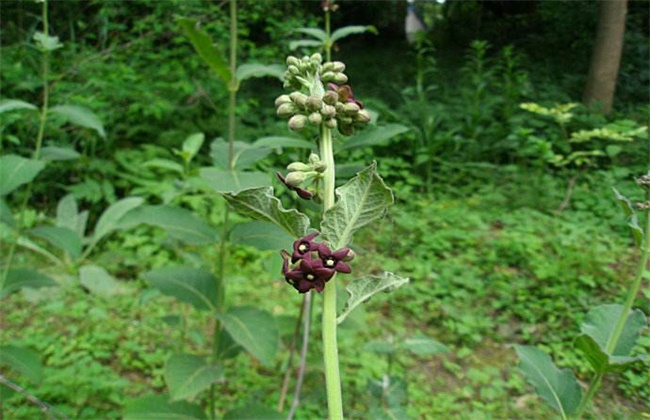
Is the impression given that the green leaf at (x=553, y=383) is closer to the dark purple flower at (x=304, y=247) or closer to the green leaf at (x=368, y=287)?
the green leaf at (x=368, y=287)

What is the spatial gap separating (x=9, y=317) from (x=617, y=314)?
128 inches

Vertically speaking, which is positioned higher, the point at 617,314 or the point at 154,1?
the point at 154,1

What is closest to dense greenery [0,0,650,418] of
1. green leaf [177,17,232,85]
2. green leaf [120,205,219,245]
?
green leaf [120,205,219,245]

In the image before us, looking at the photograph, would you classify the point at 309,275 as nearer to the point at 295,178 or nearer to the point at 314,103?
the point at 295,178

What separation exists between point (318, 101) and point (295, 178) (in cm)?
12

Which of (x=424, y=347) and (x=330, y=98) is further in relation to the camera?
(x=424, y=347)

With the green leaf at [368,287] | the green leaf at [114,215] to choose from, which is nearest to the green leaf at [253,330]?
the green leaf at [114,215]

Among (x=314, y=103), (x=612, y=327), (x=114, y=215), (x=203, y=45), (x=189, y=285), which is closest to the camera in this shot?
(x=314, y=103)

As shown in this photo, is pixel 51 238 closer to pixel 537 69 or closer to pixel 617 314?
A: pixel 617 314

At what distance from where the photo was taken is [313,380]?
267 cm

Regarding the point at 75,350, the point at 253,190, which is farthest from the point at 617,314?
the point at 75,350

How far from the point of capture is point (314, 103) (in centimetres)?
75

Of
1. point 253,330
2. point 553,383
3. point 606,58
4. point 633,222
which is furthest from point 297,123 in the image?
point 606,58

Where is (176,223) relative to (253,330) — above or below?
above
